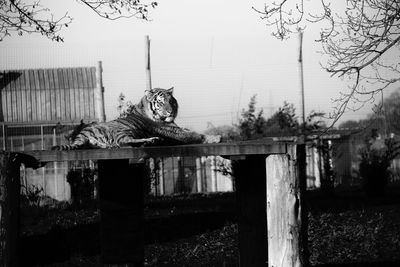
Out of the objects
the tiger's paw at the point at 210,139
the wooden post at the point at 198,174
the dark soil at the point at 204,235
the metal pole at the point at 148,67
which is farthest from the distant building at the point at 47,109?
the tiger's paw at the point at 210,139

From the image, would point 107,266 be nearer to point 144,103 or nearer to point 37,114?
point 144,103

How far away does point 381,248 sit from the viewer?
23.0 ft

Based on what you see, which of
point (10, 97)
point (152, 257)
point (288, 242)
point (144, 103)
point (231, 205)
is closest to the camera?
point (288, 242)

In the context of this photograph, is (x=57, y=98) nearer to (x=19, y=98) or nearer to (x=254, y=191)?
(x=19, y=98)

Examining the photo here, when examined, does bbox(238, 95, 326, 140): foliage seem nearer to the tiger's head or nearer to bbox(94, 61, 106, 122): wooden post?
bbox(94, 61, 106, 122): wooden post

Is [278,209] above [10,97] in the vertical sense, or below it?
below

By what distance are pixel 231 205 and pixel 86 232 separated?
2254 millimetres

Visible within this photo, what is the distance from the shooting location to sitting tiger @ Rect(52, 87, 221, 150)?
13.4ft

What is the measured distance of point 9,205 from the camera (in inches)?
158

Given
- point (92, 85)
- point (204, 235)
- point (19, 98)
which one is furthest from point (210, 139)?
point (19, 98)

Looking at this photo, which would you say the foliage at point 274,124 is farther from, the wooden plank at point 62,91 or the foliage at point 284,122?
the wooden plank at point 62,91

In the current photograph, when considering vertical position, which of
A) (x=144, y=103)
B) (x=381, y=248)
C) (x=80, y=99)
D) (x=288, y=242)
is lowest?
(x=381, y=248)

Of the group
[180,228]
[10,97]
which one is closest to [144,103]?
[180,228]

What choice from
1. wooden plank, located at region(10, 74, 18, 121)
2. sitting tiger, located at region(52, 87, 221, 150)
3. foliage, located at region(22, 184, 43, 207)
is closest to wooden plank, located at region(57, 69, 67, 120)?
wooden plank, located at region(10, 74, 18, 121)
